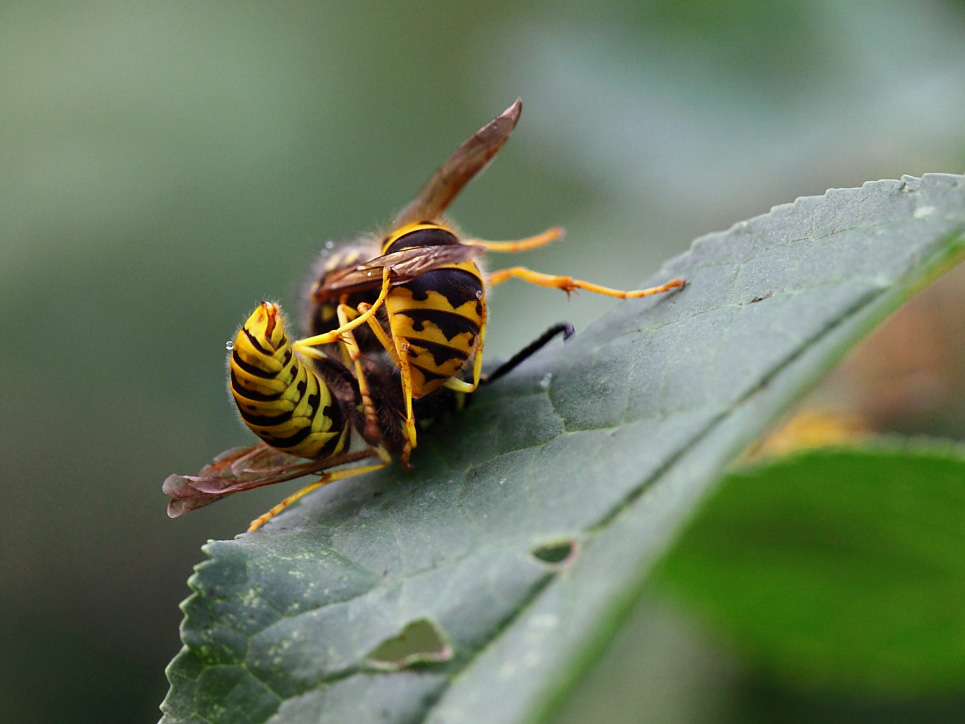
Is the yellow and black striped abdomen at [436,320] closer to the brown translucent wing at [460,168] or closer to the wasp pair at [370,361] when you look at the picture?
the wasp pair at [370,361]

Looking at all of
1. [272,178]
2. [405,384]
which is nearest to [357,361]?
[405,384]

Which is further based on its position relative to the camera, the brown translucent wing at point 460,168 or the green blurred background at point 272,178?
the green blurred background at point 272,178

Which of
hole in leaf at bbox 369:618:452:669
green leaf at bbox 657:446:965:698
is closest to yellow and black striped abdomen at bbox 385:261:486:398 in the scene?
green leaf at bbox 657:446:965:698

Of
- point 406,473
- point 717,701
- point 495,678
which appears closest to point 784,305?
point 495,678

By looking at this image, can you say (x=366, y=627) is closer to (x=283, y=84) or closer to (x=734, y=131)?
(x=734, y=131)

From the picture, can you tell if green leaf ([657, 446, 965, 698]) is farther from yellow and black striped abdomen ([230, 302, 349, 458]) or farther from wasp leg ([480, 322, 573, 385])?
yellow and black striped abdomen ([230, 302, 349, 458])

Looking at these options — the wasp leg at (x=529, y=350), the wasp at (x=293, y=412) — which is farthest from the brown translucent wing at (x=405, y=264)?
the wasp leg at (x=529, y=350)

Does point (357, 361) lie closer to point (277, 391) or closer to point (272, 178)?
point (277, 391)
